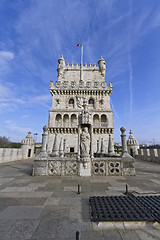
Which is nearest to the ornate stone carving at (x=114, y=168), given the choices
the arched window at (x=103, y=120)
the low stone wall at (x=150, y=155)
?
the low stone wall at (x=150, y=155)

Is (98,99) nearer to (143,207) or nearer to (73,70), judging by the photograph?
(73,70)

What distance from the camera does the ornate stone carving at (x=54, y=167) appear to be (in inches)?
303

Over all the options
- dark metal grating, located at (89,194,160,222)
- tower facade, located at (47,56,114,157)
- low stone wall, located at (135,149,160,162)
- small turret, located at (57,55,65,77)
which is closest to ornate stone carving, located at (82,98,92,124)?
dark metal grating, located at (89,194,160,222)

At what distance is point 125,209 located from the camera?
3.06 m

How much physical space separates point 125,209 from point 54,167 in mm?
5720

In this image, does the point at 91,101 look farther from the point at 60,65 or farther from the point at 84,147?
the point at 84,147

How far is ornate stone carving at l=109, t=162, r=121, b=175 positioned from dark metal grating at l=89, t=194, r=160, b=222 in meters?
3.97

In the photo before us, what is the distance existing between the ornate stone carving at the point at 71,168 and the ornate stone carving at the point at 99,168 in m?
1.37

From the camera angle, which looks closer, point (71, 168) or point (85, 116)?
point (71, 168)

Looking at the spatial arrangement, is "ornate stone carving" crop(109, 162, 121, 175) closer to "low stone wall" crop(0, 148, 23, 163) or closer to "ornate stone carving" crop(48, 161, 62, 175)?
"ornate stone carving" crop(48, 161, 62, 175)

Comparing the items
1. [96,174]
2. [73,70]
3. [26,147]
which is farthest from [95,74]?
[96,174]

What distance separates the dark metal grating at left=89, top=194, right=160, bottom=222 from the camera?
272cm

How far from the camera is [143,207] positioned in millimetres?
3193

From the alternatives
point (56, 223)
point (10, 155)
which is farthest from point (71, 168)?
point (10, 155)
